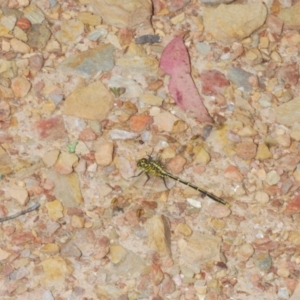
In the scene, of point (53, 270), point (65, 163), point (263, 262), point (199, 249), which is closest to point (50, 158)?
point (65, 163)

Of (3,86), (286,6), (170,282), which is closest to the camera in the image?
(170,282)

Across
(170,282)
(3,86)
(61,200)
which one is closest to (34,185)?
(61,200)

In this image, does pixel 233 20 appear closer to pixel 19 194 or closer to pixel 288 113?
pixel 288 113

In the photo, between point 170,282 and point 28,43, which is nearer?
point 170,282

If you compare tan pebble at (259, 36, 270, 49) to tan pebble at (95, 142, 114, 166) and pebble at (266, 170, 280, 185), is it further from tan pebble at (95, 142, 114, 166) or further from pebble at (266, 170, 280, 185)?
tan pebble at (95, 142, 114, 166)

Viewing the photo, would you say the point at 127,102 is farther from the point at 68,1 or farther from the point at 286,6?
the point at 286,6

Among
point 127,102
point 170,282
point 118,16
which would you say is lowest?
point 170,282
